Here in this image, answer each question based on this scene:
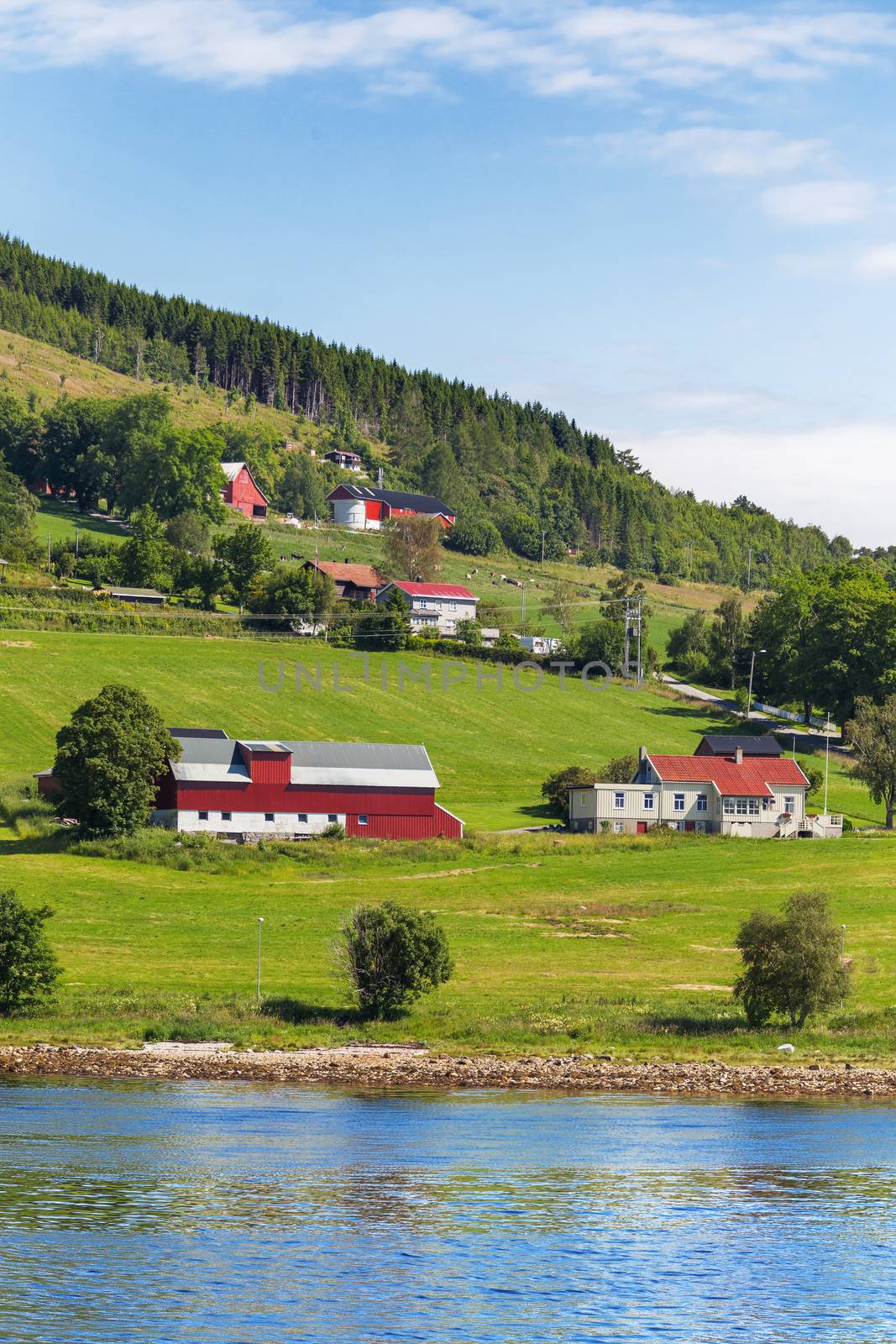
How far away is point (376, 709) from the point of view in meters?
120

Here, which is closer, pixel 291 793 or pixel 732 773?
pixel 291 793

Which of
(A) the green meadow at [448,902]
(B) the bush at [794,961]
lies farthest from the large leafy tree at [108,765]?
(B) the bush at [794,961]

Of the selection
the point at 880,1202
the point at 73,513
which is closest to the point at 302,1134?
the point at 880,1202

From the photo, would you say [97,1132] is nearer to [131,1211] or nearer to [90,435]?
[131,1211]

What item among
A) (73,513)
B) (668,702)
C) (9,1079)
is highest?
(73,513)

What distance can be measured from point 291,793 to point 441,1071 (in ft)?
141

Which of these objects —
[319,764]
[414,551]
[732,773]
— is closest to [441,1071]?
[319,764]

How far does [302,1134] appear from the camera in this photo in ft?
123

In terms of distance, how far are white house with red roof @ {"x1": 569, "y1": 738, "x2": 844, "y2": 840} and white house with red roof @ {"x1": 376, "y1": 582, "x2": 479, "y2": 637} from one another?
208 feet

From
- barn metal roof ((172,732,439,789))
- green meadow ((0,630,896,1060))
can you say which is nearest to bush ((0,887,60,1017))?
green meadow ((0,630,896,1060))

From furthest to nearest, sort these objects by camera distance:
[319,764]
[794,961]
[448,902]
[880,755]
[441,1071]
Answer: [880,755]
[319,764]
[448,902]
[794,961]
[441,1071]

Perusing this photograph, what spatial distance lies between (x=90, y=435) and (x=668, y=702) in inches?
3420

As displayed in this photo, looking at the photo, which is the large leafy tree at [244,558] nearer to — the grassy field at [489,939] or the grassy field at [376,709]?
the grassy field at [376,709]

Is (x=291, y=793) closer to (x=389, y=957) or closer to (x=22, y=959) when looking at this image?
(x=389, y=957)
